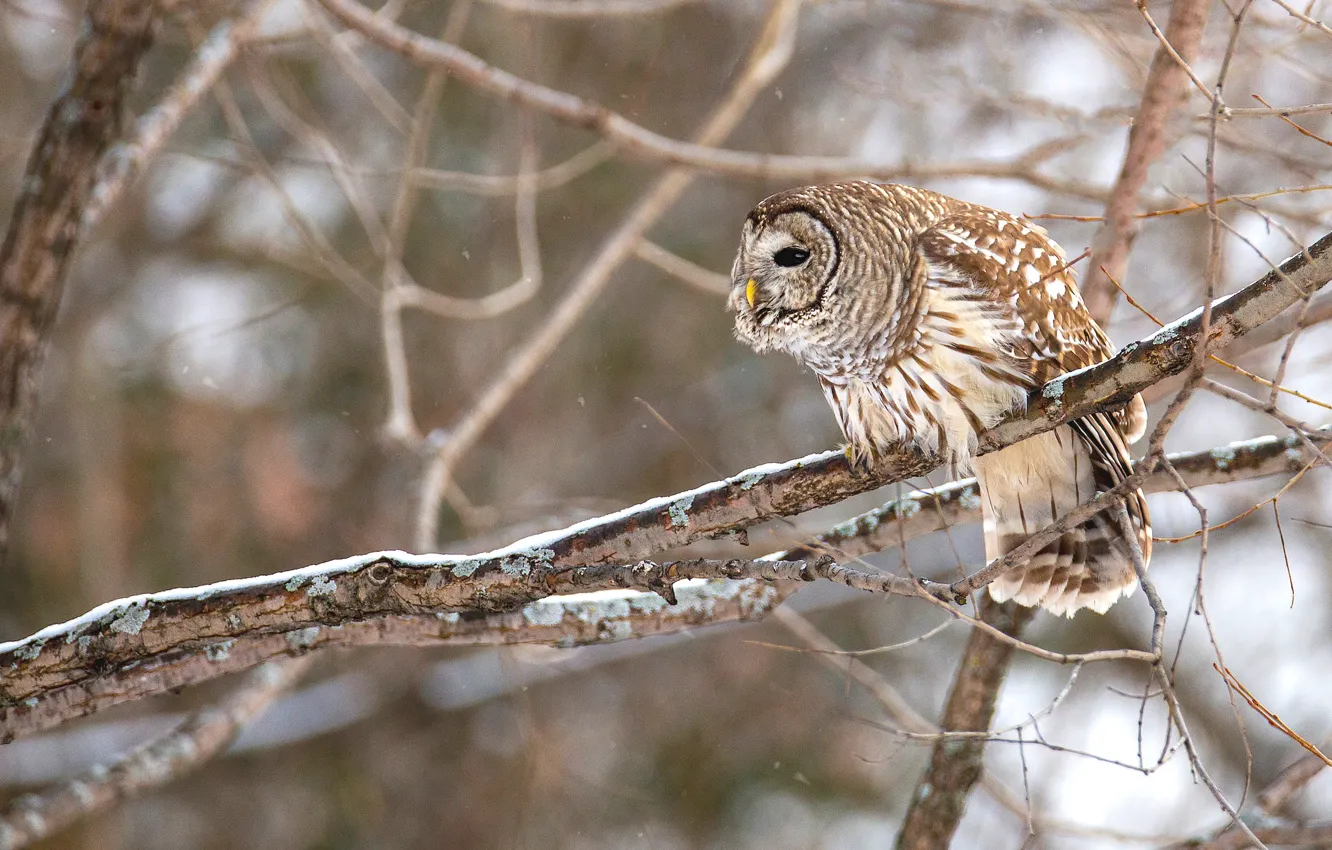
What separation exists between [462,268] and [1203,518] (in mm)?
9287

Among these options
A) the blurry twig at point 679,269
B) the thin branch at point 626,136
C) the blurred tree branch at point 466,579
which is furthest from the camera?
the blurry twig at point 679,269

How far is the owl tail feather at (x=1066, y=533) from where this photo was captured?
363cm

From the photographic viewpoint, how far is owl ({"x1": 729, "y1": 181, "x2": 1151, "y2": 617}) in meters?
3.38

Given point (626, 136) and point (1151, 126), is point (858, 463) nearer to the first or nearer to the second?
point (1151, 126)

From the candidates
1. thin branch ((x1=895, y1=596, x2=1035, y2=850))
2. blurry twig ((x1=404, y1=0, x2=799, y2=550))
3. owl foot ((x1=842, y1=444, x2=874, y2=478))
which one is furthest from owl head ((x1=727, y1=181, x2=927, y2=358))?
blurry twig ((x1=404, y1=0, x2=799, y2=550))

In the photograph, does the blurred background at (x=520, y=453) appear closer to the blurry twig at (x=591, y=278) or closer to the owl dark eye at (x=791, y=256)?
the blurry twig at (x=591, y=278)

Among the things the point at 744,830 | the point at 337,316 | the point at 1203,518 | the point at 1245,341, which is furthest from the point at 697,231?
the point at 1203,518

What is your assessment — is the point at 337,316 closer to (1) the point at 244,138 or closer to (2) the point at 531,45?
(2) the point at 531,45

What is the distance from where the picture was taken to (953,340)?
3393 mm

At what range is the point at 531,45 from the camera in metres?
6.98

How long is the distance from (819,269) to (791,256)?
10cm

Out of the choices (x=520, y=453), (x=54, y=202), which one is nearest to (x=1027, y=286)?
(x=54, y=202)

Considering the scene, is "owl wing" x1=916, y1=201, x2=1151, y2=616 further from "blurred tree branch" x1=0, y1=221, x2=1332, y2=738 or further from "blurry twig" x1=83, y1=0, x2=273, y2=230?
"blurry twig" x1=83, y1=0, x2=273, y2=230

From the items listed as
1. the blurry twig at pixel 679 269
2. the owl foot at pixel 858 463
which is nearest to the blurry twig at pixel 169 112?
the blurry twig at pixel 679 269
